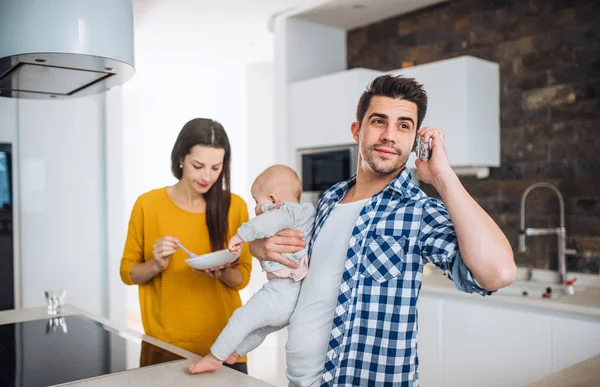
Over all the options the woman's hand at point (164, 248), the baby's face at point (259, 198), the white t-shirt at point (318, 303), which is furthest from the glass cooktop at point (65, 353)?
the baby's face at point (259, 198)

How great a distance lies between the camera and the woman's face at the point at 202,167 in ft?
7.00

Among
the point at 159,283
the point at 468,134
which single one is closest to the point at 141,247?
the point at 159,283

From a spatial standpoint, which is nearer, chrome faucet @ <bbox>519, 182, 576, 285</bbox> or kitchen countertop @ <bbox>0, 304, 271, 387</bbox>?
kitchen countertop @ <bbox>0, 304, 271, 387</bbox>

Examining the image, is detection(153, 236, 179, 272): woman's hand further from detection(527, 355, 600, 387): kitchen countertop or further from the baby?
detection(527, 355, 600, 387): kitchen countertop

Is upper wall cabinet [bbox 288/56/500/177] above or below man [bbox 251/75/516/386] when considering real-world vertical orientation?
above

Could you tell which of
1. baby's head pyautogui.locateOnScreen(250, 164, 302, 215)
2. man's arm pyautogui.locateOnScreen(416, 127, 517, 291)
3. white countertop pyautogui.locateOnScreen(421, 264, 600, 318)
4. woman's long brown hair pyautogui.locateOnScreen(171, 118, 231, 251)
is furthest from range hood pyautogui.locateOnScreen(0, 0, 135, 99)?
white countertop pyautogui.locateOnScreen(421, 264, 600, 318)

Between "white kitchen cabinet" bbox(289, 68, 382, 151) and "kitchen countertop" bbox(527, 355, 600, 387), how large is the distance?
81.4 inches

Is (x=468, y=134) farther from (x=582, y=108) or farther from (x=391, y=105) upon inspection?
(x=391, y=105)

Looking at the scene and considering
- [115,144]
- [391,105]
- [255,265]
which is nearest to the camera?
[391,105]

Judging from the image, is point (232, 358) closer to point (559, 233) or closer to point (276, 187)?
point (276, 187)

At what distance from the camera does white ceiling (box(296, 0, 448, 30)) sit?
3.77m

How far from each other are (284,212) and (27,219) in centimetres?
302

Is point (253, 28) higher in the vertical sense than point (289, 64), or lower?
higher

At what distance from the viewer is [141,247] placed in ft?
7.25
